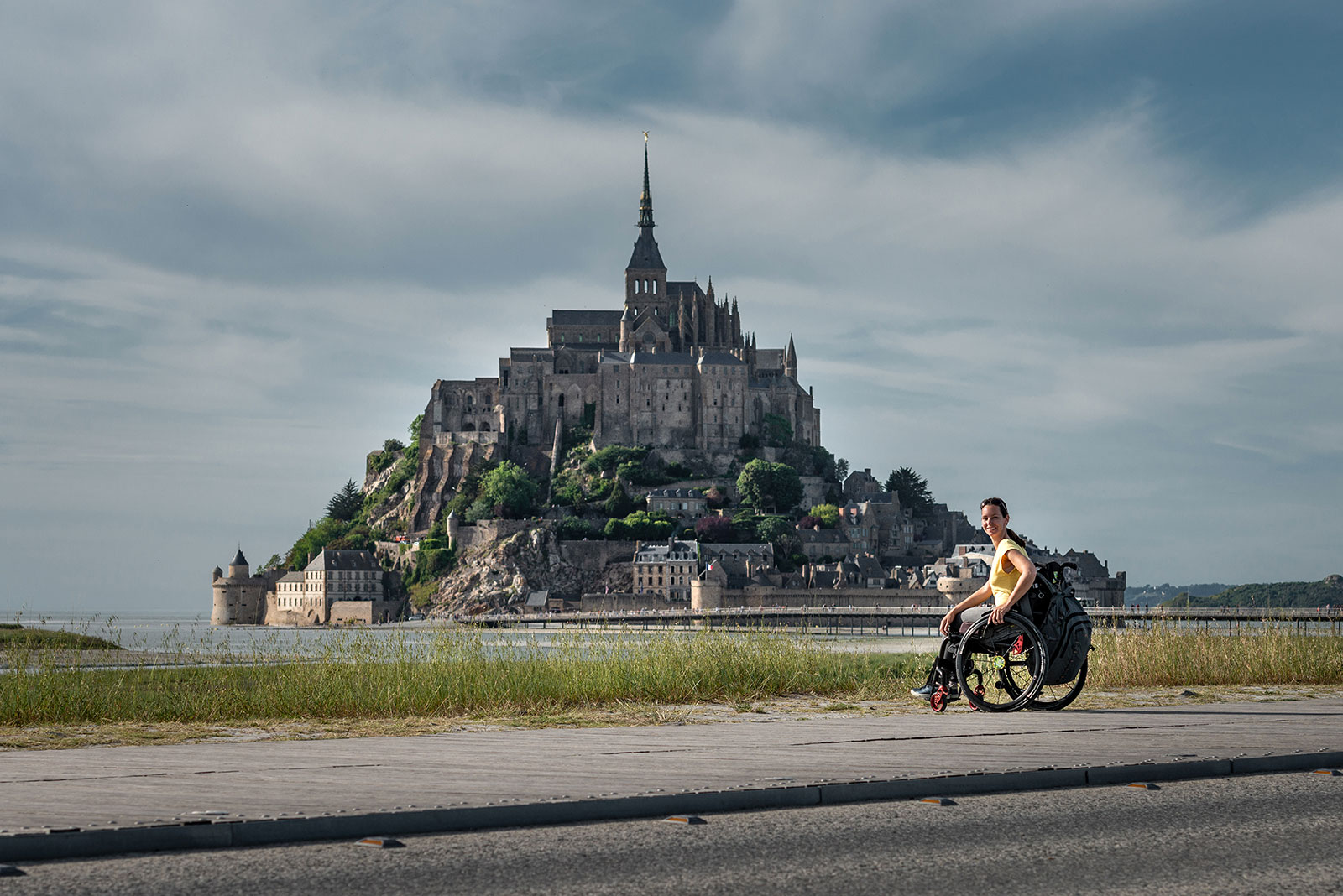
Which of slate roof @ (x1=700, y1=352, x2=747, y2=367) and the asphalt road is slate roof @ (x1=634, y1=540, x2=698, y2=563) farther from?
the asphalt road

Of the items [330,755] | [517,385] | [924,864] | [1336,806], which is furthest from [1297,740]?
[517,385]

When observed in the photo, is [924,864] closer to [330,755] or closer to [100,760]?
[330,755]

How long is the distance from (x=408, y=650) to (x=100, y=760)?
23.0ft

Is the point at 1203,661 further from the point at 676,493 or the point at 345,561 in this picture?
the point at 345,561

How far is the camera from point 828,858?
527cm

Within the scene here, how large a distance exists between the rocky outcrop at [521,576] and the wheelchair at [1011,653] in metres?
95.3

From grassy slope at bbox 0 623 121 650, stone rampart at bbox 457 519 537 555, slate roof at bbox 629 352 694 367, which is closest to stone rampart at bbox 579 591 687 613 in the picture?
stone rampart at bbox 457 519 537 555

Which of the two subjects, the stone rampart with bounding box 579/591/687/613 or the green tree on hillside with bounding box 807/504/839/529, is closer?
the stone rampart with bounding box 579/591/687/613

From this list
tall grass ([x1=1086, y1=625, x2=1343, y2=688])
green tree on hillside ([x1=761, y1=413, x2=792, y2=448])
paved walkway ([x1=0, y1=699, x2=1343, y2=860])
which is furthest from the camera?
green tree on hillside ([x1=761, y1=413, x2=792, y2=448])

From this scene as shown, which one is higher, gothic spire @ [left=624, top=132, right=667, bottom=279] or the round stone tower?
gothic spire @ [left=624, top=132, right=667, bottom=279]

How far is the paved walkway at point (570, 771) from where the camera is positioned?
17.9 feet

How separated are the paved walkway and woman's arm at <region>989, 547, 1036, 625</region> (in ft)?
2.48

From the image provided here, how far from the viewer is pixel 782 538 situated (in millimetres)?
108938

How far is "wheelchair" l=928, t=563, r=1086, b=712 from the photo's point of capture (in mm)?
9844
